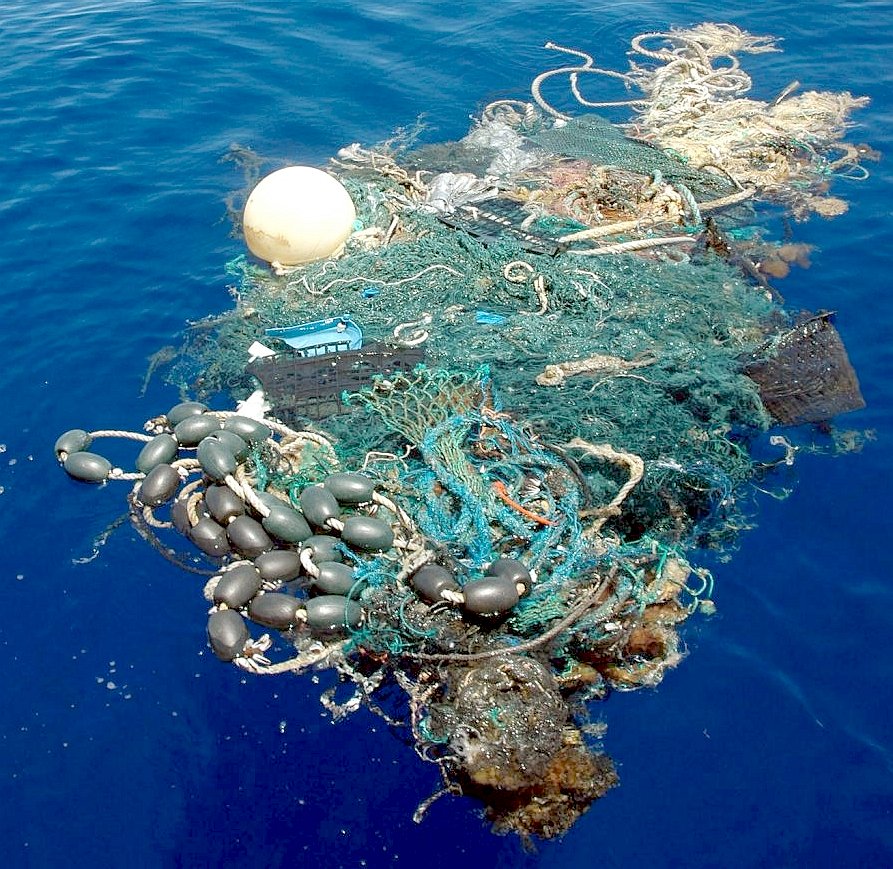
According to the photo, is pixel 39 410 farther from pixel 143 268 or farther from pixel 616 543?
pixel 616 543

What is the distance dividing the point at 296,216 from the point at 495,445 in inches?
127

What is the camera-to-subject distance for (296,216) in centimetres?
741

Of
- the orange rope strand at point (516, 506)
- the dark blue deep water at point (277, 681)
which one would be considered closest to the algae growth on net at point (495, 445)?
A: the orange rope strand at point (516, 506)

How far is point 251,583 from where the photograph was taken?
4.96 metres

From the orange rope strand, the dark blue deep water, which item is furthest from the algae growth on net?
the dark blue deep water

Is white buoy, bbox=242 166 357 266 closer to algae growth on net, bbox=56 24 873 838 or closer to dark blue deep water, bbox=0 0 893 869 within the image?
algae growth on net, bbox=56 24 873 838

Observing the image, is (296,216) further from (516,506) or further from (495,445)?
(516,506)

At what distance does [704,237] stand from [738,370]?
7.16 ft

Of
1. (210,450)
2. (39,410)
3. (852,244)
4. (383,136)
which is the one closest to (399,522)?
(210,450)

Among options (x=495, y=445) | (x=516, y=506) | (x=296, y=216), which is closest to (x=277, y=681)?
(x=516, y=506)

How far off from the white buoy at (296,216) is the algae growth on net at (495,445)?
0.07 meters

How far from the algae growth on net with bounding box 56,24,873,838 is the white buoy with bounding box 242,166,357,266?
0.22ft

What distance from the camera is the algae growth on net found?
460 centimetres

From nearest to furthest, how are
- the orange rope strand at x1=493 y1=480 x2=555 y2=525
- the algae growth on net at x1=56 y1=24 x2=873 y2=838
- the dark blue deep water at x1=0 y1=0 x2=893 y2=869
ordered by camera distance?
the dark blue deep water at x1=0 y1=0 x2=893 y2=869 < the algae growth on net at x1=56 y1=24 x2=873 y2=838 < the orange rope strand at x1=493 y1=480 x2=555 y2=525
